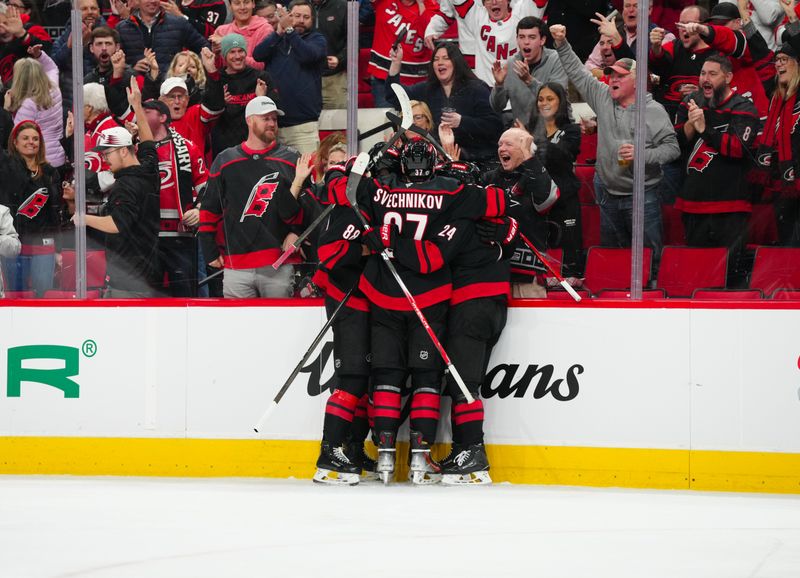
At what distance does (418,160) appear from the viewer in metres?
5.25

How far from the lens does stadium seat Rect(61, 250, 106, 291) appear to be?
18.8ft

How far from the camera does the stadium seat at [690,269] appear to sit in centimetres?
518

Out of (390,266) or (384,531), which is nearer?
(384,531)

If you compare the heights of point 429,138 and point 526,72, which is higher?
point 526,72


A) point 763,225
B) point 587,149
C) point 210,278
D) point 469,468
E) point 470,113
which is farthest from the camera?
point 210,278

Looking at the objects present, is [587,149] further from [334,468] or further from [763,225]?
[334,468]

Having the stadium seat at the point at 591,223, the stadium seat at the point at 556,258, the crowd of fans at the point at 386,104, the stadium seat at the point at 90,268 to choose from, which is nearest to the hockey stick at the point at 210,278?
the crowd of fans at the point at 386,104

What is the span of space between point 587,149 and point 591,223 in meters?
0.33

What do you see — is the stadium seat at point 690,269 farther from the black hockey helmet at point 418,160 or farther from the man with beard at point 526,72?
the black hockey helmet at point 418,160

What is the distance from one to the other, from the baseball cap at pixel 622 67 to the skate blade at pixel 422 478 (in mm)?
1966

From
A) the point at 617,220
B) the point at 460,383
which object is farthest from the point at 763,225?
the point at 460,383

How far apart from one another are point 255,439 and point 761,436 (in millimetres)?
2288

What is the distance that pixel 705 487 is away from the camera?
16.8ft

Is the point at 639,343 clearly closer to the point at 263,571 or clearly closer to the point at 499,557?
the point at 499,557
